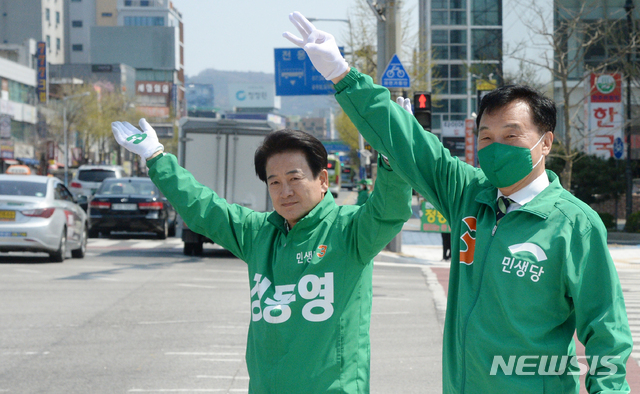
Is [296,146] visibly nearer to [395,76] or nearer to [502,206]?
[502,206]

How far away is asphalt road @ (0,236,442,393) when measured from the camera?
20.7ft

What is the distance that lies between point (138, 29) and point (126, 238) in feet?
376

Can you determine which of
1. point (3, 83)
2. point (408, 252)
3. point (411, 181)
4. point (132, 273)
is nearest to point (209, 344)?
point (411, 181)

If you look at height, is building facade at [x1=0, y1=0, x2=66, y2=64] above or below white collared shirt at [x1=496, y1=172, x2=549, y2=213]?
above

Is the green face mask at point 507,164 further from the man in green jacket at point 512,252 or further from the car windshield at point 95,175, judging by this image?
the car windshield at point 95,175

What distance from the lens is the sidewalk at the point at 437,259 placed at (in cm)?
764

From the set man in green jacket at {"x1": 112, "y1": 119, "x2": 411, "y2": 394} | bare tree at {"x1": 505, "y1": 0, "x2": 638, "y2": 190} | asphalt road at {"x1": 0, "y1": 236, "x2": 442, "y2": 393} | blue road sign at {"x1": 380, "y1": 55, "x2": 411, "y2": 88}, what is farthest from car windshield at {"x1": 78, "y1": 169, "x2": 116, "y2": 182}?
man in green jacket at {"x1": 112, "y1": 119, "x2": 411, "y2": 394}

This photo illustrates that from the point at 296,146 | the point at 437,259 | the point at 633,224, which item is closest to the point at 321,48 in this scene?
the point at 296,146

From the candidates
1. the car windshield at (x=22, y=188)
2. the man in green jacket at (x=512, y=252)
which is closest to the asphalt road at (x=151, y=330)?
the car windshield at (x=22, y=188)

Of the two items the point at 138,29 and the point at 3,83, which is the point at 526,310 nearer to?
the point at 3,83

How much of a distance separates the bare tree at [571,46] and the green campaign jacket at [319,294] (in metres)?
19.1

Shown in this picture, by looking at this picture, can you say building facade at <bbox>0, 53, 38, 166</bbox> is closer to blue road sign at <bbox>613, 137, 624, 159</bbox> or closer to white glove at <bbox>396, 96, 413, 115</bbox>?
blue road sign at <bbox>613, 137, 624, 159</bbox>

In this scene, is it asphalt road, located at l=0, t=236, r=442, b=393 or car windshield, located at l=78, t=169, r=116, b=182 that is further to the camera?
car windshield, located at l=78, t=169, r=116, b=182

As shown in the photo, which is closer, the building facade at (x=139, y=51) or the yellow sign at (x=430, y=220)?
the yellow sign at (x=430, y=220)
